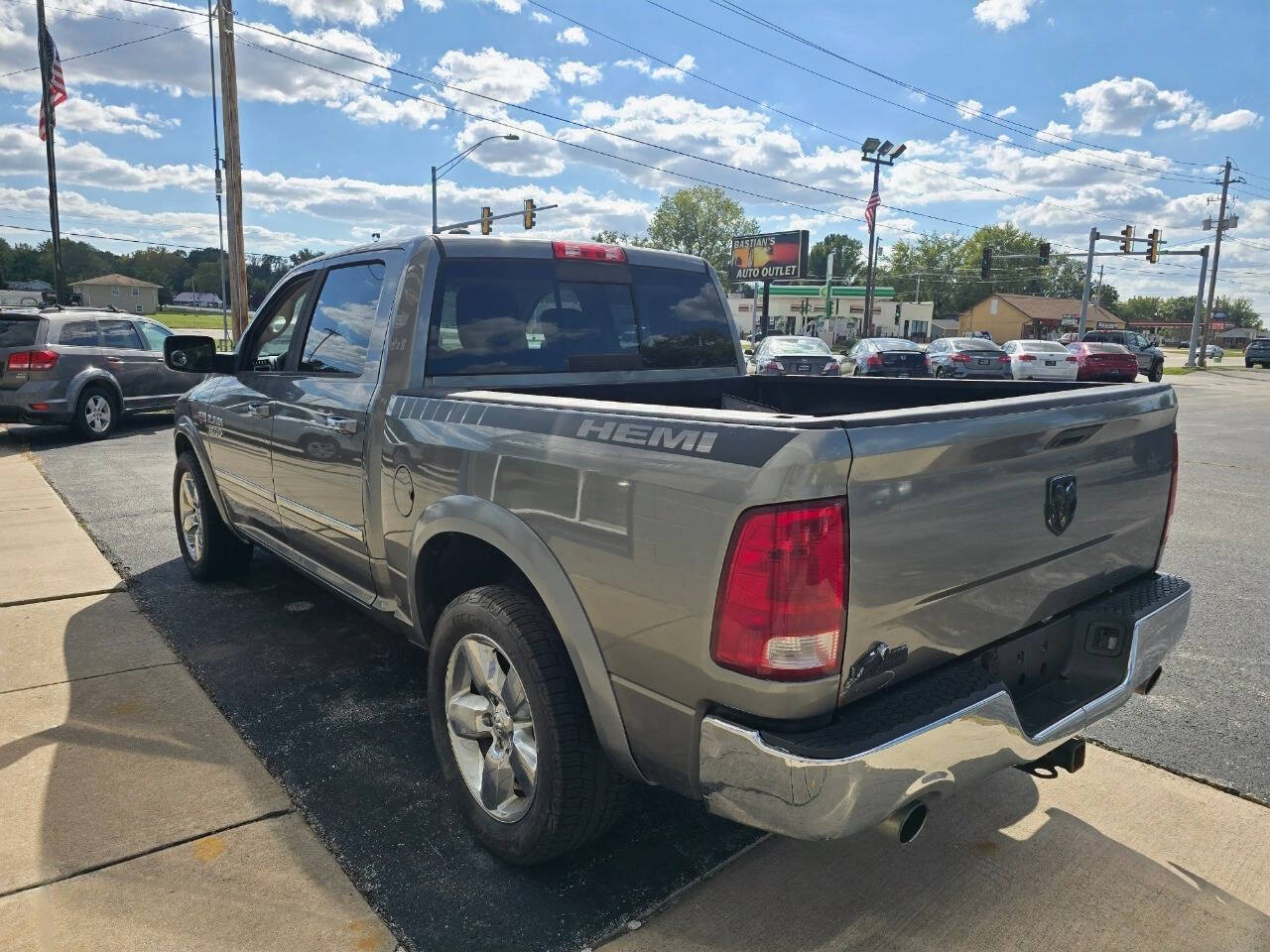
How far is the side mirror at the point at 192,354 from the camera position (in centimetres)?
434

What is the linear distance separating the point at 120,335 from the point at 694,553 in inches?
509

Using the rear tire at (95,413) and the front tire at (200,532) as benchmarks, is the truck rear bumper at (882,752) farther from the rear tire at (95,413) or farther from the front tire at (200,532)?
the rear tire at (95,413)

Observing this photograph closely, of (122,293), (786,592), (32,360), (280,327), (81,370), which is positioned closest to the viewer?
(786,592)

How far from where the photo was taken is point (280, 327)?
13.8ft

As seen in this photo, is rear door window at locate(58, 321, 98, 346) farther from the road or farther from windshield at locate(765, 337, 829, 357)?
windshield at locate(765, 337, 829, 357)

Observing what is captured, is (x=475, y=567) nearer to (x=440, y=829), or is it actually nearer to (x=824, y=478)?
(x=440, y=829)

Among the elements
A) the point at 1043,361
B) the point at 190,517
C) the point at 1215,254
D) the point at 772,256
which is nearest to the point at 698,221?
the point at 772,256

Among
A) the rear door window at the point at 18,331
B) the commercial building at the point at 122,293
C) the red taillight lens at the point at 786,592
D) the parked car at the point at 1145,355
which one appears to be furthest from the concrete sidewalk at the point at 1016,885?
the commercial building at the point at 122,293

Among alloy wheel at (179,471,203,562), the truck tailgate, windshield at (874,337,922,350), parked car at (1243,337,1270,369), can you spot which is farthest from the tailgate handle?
parked car at (1243,337,1270,369)

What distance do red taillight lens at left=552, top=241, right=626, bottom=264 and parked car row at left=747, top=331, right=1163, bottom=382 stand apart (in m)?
16.2

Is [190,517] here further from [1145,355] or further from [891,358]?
[1145,355]

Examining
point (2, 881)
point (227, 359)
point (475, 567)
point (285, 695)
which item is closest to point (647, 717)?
point (475, 567)

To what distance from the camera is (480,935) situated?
2.25 meters

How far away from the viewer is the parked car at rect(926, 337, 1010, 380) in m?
24.3
